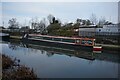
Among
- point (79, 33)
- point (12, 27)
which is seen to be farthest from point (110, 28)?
point (12, 27)

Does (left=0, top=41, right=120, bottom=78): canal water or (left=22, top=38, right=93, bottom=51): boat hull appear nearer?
(left=0, top=41, right=120, bottom=78): canal water

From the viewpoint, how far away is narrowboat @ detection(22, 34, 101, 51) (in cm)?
1469

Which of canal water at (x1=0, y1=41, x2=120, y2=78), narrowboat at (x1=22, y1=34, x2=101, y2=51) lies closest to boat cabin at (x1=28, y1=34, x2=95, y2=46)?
narrowboat at (x1=22, y1=34, x2=101, y2=51)

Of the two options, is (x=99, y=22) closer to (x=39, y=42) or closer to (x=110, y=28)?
(x=110, y=28)

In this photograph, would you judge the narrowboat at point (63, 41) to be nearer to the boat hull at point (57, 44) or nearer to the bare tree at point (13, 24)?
the boat hull at point (57, 44)

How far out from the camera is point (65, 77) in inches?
235

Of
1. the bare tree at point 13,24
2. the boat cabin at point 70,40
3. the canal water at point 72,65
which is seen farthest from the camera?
the bare tree at point 13,24

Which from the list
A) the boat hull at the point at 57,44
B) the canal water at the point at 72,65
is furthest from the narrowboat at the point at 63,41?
the canal water at the point at 72,65

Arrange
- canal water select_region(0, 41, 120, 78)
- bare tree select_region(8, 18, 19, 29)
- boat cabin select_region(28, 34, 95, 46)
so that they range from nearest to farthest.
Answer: canal water select_region(0, 41, 120, 78) < boat cabin select_region(28, 34, 95, 46) < bare tree select_region(8, 18, 19, 29)

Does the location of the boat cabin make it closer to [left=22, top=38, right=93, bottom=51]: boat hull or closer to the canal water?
[left=22, top=38, right=93, bottom=51]: boat hull

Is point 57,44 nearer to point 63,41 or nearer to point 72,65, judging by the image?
point 63,41

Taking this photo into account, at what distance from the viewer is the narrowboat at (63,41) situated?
14.7 m

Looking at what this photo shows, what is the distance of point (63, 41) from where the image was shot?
1670 cm

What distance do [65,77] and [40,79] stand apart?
3.06ft
